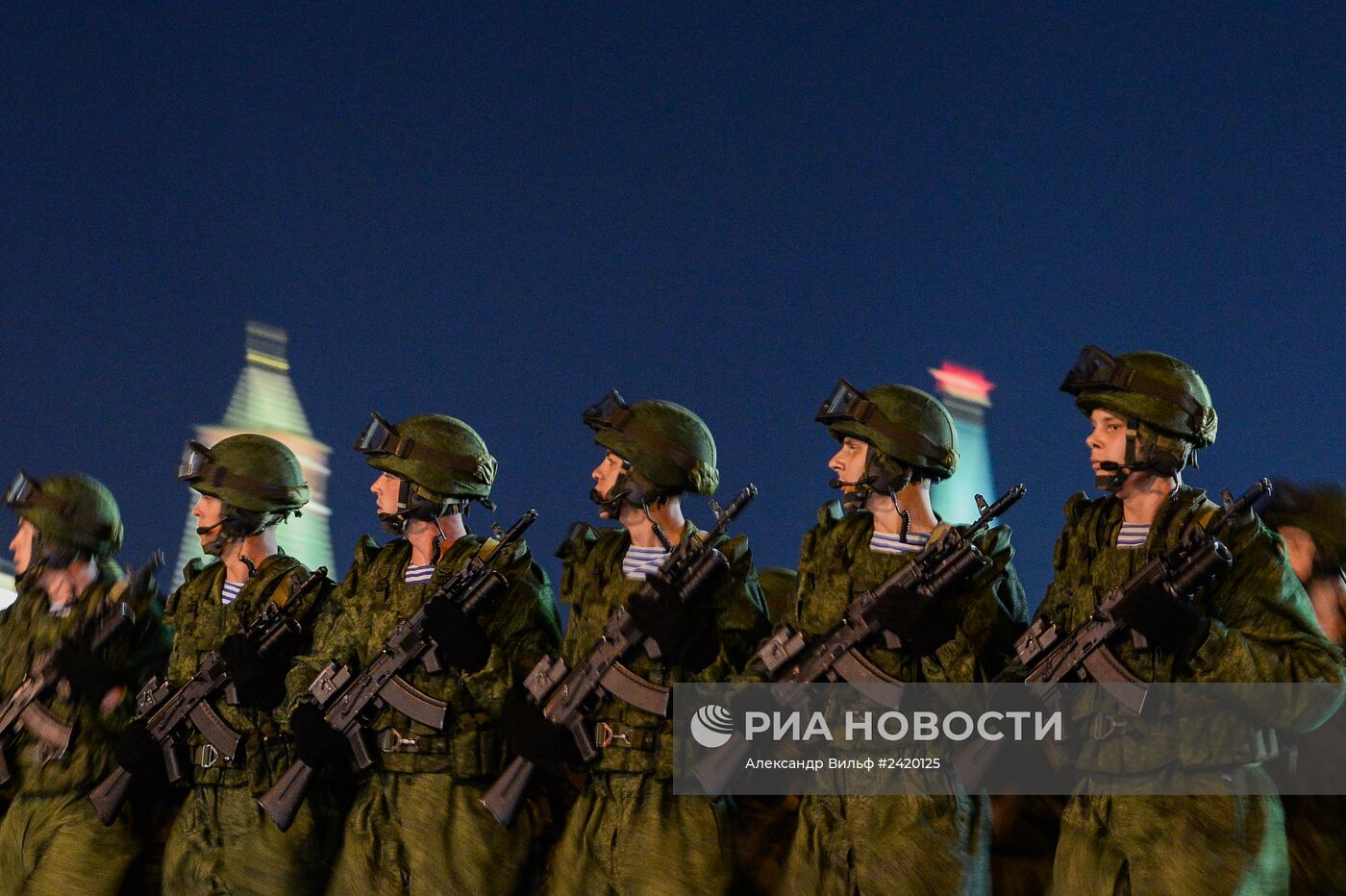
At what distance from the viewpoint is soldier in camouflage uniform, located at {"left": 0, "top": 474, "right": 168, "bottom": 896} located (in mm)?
8852

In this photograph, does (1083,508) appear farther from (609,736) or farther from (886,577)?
(609,736)

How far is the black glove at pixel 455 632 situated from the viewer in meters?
7.78

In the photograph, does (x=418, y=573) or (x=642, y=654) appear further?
(x=418, y=573)

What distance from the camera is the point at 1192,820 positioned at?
610 centimetres

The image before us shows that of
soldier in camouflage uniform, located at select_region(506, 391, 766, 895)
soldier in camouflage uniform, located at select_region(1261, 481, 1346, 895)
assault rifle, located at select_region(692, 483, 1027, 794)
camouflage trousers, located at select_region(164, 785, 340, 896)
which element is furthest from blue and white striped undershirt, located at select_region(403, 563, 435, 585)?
soldier in camouflage uniform, located at select_region(1261, 481, 1346, 895)

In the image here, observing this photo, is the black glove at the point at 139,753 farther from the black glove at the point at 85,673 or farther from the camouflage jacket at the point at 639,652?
the camouflage jacket at the point at 639,652

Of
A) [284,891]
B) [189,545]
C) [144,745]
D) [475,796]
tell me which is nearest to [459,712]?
[475,796]

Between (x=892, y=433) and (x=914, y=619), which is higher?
(x=892, y=433)

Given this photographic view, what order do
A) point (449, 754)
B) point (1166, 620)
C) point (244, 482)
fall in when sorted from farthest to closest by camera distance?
point (244, 482) → point (449, 754) → point (1166, 620)

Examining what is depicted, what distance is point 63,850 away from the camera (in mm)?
8828

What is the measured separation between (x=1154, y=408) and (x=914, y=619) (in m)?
1.35

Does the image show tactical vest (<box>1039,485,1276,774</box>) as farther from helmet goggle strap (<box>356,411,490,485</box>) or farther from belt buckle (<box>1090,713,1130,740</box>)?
helmet goggle strap (<box>356,411,490,485</box>)

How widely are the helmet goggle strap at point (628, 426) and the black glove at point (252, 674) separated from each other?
7.22ft

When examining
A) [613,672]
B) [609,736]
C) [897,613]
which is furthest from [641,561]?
[897,613]
